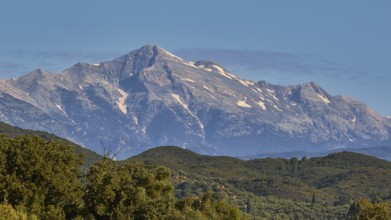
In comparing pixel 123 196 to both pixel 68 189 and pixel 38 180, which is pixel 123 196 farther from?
pixel 38 180

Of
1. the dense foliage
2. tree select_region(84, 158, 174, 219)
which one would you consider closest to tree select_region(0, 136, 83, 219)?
the dense foliage

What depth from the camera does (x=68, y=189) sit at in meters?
92.1

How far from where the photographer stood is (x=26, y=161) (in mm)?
91625

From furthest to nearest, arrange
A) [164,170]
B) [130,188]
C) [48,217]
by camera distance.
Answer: [164,170] → [130,188] → [48,217]

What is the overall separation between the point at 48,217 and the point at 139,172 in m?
14.3

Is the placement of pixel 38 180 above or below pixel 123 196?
above

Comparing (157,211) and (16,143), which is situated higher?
(16,143)

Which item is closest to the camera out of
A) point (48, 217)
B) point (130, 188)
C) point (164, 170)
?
point (48, 217)

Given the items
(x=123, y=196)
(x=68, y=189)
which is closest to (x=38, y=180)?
(x=68, y=189)

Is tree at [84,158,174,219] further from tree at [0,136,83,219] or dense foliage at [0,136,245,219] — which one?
tree at [0,136,83,219]

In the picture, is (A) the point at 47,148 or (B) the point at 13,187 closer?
(B) the point at 13,187

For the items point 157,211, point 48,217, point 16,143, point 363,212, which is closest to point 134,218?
point 157,211

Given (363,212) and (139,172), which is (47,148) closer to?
(139,172)

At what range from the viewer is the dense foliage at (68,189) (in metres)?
89.2
